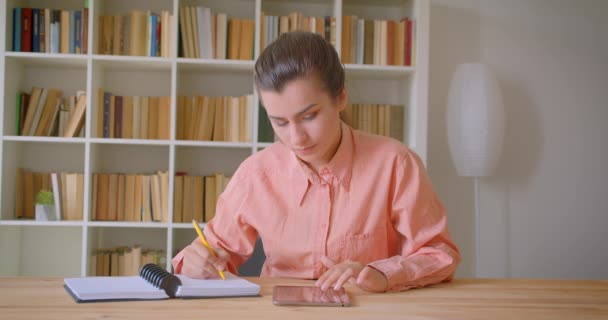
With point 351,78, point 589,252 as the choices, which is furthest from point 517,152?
point 351,78

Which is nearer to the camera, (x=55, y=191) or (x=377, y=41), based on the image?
(x=55, y=191)

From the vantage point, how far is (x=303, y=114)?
1.48 metres

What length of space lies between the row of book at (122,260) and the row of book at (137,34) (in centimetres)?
104

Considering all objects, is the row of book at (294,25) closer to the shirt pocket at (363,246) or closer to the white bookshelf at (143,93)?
the white bookshelf at (143,93)

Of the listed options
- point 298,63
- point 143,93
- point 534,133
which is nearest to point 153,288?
point 298,63

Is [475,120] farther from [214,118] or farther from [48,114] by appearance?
[48,114]

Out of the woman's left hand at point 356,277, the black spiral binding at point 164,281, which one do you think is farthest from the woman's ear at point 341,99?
the black spiral binding at point 164,281

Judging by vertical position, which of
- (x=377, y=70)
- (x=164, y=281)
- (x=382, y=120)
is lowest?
(x=164, y=281)

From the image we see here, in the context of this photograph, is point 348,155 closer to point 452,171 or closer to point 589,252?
point 452,171

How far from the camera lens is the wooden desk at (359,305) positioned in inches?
43.4

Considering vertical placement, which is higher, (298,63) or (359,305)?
(298,63)

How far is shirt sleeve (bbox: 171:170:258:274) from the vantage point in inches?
66.5

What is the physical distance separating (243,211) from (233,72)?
6.41 feet

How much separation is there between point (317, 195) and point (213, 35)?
185 cm
